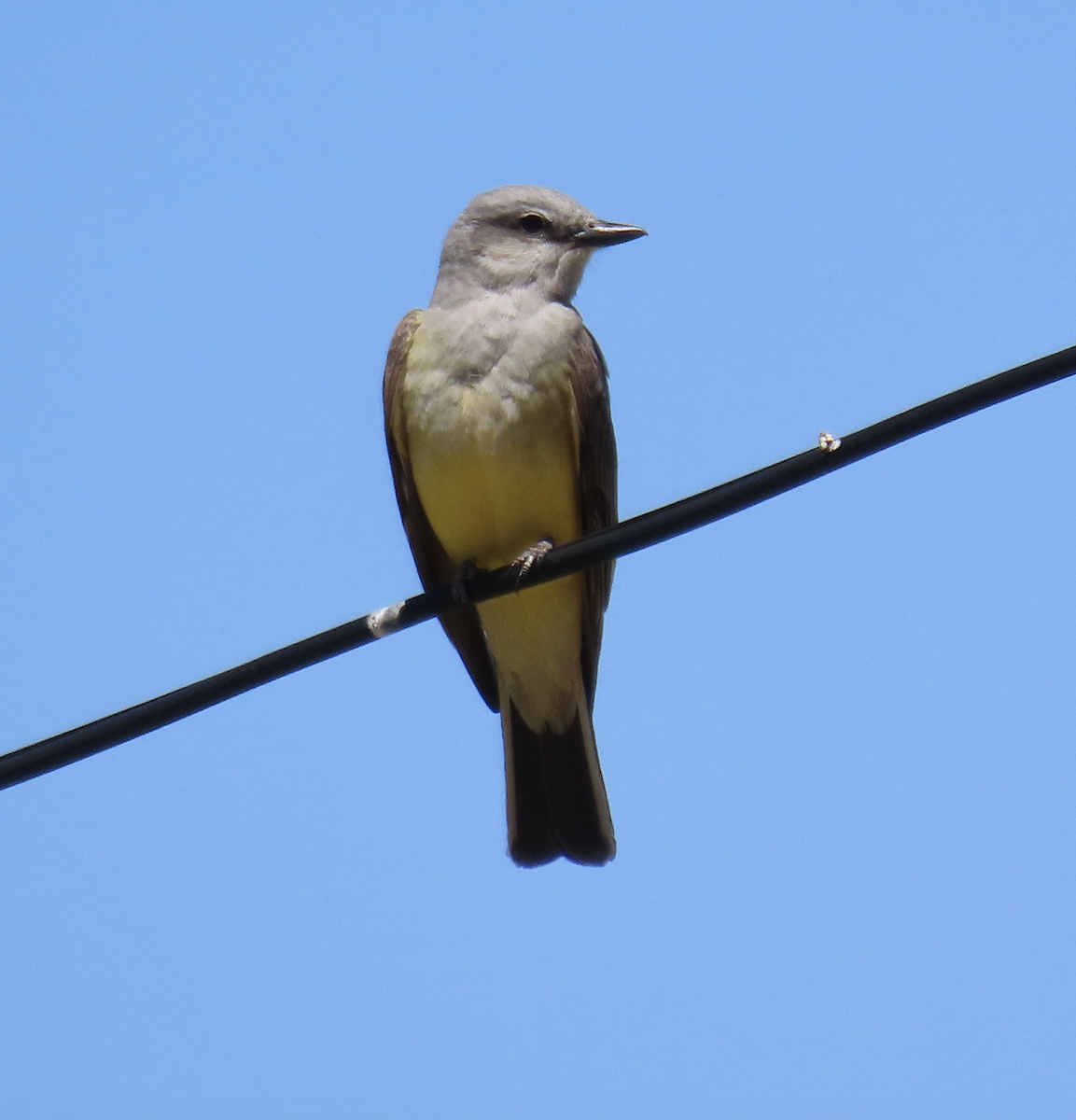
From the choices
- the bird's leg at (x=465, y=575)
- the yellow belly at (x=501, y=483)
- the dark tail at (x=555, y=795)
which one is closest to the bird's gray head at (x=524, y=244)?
the yellow belly at (x=501, y=483)

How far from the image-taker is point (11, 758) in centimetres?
353

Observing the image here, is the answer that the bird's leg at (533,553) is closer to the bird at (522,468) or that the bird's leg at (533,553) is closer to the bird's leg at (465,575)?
the bird at (522,468)

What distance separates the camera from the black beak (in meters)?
6.82

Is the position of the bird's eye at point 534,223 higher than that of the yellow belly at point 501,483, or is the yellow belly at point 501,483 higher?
the bird's eye at point 534,223

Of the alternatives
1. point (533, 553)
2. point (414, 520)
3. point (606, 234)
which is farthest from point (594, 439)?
point (606, 234)

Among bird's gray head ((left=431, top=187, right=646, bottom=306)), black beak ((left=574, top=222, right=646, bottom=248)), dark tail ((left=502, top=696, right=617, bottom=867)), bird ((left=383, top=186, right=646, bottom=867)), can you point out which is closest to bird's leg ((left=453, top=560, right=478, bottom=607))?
bird ((left=383, top=186, right=646, bottom=867))

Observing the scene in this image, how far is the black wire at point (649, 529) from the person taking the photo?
133 inches

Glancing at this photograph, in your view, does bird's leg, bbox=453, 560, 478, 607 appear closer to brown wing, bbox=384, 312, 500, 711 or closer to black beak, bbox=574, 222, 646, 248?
brown wing, bbox=384, 312, 500, 711

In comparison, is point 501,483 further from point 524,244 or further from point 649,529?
point 649,529

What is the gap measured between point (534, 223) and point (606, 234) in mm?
329

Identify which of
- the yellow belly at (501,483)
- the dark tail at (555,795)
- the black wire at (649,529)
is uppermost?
the yellow belly at (501,483)

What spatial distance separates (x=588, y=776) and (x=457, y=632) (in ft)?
2.67

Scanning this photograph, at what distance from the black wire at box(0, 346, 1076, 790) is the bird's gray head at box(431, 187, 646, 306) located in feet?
9.35

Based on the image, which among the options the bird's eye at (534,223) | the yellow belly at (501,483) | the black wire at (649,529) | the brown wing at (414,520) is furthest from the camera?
the bird's eye at (534,223)
